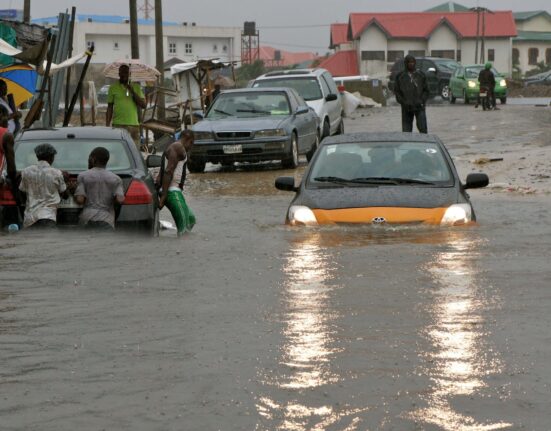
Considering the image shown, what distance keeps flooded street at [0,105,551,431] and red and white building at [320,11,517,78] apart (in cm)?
8720

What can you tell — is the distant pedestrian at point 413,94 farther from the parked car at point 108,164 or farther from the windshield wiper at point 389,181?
the parked car at point 108,164

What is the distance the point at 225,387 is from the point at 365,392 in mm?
732

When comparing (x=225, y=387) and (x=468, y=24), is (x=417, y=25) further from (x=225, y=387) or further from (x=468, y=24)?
(x=225, y=387)

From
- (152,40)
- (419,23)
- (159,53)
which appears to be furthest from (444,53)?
(159,53)

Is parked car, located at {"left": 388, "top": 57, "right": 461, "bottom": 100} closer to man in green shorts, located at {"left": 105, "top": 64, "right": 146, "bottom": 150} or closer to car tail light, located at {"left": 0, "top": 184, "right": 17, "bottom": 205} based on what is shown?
man in green shorts, located at {"left": 105, "top": 64, "right": 146, "bottom": 150}

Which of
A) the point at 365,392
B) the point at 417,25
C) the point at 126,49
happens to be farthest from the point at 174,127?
the point at 126,49

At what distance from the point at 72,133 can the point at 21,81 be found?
11007 mm

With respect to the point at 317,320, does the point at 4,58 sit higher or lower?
higher

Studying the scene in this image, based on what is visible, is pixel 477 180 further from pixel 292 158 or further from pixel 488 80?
pixel 488 80

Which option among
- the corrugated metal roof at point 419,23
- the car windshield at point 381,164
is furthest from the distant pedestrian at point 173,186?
the corrugated metal roof at point 419,23

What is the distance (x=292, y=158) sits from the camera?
24984 millimetres

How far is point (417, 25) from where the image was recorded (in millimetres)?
102875

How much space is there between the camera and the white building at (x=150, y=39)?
123m

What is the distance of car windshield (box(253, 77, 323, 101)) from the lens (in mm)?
30281
